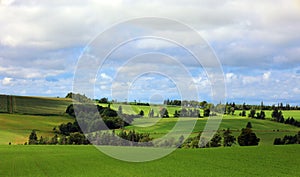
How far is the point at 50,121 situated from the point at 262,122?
60.7 metres

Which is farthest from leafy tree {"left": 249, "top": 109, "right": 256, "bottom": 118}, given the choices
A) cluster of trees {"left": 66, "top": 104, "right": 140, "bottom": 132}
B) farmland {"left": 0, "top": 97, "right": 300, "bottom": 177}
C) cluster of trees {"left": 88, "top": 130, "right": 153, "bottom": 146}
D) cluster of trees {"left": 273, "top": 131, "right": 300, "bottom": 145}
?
cluster of trees {"left": 66, "top": 104, "right": 140, "bottom": 132}

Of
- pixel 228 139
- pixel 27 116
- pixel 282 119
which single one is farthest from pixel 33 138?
pixel 282 119

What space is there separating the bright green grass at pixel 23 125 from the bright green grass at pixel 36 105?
435cm

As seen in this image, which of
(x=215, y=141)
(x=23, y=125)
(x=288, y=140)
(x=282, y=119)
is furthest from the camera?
(x=282, y=119)

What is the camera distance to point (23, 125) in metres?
111

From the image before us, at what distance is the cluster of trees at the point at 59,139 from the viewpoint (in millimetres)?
98562

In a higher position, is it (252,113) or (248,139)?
(252,113)

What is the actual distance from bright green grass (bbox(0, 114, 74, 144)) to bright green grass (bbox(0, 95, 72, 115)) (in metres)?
4.35

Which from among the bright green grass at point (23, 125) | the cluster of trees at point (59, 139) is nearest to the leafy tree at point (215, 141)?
the cluster of trees at point (59, 139)

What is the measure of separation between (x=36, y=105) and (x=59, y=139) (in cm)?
2737

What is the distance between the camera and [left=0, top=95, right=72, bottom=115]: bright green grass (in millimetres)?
122438

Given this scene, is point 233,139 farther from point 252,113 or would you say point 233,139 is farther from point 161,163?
point 161,163

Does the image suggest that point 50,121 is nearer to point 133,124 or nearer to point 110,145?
point 110,145

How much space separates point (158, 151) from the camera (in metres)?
53.5
